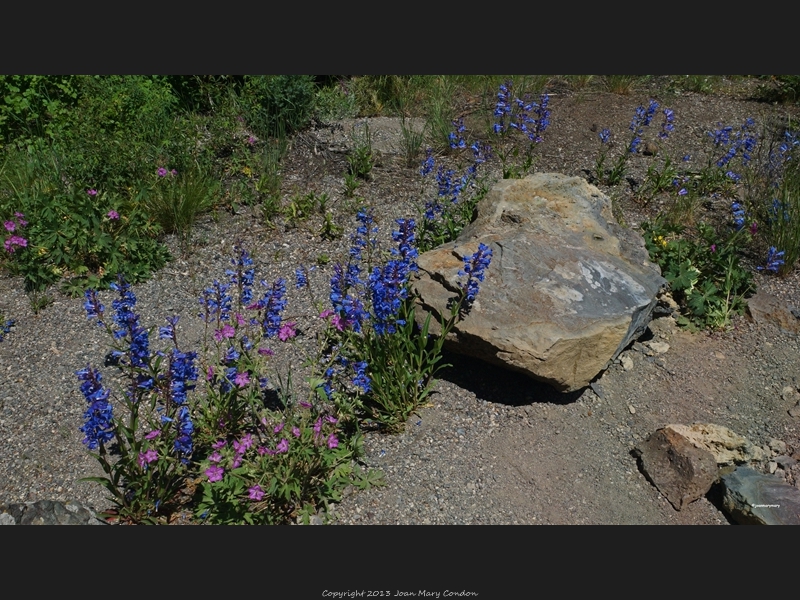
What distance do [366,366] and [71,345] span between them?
2.11 meters

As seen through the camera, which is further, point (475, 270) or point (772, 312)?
point (772, 312)

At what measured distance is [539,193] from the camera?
475cm

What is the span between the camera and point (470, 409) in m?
4.07

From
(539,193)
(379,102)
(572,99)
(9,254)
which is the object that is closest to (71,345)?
(9,254)

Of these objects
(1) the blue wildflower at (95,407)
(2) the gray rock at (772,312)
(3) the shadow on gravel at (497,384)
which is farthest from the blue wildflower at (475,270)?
(2) the gray rock at (772,312)

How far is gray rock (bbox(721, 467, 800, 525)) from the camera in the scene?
3.51 meters

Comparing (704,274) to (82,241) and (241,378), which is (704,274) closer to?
(241,378)

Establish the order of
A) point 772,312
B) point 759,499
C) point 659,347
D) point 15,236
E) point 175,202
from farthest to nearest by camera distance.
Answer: point 175,202 → point 15,236 → point 772,312 → point 659,347 → point 759,499

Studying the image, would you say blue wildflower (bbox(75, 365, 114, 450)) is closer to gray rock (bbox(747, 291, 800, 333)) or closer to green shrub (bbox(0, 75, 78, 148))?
gray rock (bbox(747, 291, 800, 333))

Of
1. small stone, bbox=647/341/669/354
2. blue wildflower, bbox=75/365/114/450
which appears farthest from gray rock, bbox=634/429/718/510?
blue wildflower, bbox=75/365/114/450

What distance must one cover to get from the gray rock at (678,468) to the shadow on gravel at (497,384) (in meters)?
0.57

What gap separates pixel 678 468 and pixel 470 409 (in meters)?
1.15

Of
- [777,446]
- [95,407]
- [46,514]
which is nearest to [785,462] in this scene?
[777,446]

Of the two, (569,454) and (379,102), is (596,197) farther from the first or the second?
(379,102)
